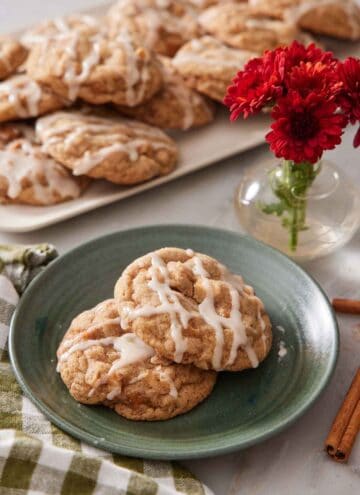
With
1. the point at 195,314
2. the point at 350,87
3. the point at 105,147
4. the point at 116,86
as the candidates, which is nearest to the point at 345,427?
the point at 195,314

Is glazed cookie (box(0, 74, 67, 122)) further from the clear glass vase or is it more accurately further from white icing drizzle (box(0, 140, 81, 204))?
the clear glass vase

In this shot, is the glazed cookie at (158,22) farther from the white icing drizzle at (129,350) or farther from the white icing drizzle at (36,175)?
the white icing drizzle at (129,350)

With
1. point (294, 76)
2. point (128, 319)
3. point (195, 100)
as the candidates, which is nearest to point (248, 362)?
point (128, 319)

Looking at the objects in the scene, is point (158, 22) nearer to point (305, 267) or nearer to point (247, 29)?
point (247, 29)

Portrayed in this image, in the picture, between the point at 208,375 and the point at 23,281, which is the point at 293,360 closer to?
the point at 208,375

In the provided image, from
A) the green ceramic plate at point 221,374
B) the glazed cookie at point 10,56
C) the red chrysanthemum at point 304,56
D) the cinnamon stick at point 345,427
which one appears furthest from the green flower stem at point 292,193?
the glazed cookie at point 10,56
